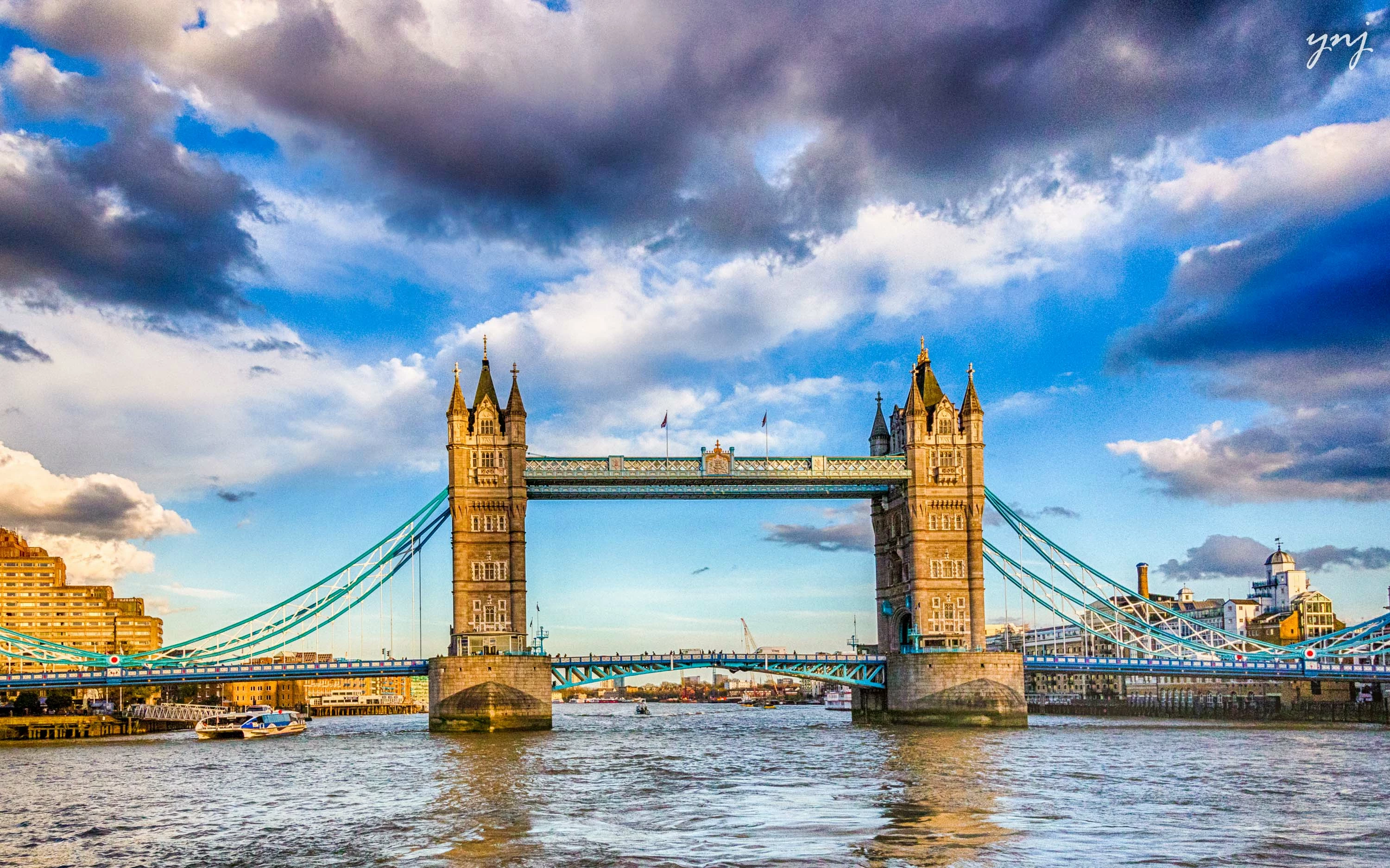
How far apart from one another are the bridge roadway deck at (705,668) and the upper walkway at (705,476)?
12033 millimetres

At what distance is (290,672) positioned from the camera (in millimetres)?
93625

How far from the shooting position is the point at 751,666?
328 ft

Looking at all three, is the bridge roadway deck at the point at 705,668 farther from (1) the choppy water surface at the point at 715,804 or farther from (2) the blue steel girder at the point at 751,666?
(1) the choppy water surface at the point at 715,804

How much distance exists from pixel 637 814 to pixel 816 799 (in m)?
6.56

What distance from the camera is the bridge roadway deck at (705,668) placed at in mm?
92250

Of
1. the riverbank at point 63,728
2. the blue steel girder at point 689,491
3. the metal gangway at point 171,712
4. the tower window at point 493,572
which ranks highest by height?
the blue steel girder at point 689,491

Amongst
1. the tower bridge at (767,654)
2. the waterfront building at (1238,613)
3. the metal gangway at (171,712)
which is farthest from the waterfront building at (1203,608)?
the metal gangway at (171,712)

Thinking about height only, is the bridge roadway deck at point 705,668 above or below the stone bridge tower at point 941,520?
below

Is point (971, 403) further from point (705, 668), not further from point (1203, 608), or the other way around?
point (1203, 608)

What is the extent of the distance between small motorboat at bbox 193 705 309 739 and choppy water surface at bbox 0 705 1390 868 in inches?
701

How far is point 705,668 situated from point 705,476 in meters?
16.4

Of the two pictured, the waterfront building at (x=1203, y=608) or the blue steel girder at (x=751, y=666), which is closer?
the blue steel girder at (x=751, y=666)

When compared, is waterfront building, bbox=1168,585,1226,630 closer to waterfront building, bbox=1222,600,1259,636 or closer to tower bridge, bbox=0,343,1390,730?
waterfront building, bbox=1222,600,1259,636

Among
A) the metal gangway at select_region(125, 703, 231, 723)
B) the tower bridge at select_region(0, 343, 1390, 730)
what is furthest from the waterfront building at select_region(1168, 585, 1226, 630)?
the metal gangway at select_region(125, 703, 231, 723)
